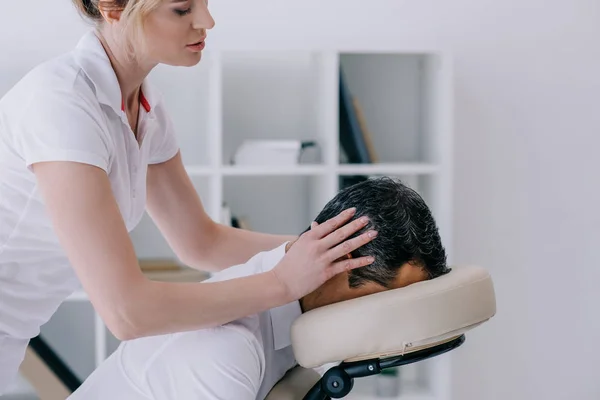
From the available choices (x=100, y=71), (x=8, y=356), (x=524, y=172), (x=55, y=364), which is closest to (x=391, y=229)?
(x=100, y=71)

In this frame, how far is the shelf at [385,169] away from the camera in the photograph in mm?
2533

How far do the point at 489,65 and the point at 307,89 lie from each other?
633 mm

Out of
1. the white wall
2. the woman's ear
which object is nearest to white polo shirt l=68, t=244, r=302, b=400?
the woman's ear

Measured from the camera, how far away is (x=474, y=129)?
291 centimetres

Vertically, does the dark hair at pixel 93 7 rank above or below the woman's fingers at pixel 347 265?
above

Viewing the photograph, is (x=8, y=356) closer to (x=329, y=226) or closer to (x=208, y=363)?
(x=208, y=363)

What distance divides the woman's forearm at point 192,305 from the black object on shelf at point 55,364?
133cm

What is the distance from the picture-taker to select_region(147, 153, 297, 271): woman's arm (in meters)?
1.67

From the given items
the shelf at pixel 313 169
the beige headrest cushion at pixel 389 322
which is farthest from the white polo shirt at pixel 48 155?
the shelf at pixel 313 169

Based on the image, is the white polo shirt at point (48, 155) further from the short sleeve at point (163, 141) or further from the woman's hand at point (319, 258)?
the woman's hand at point (319, 258)

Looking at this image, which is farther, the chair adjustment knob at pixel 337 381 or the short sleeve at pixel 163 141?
the short sleeve at pixel 163 141

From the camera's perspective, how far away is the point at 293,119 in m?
2.81

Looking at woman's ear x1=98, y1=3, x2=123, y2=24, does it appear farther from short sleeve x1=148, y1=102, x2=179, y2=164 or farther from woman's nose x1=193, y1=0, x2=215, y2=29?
short sleeve x1=148, y1=102, x2=179, y2=164

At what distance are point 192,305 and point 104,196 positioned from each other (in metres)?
0.20
